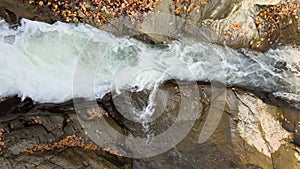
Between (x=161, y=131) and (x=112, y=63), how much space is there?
1.45m

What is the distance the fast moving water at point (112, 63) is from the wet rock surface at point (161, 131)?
221 mm

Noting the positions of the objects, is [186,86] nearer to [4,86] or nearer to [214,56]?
[214,56]

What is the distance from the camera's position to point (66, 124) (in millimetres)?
5367

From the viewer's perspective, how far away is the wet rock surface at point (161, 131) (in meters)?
4.98

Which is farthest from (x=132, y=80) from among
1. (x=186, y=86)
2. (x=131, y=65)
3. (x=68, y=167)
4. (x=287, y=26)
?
(x=287, y=26)

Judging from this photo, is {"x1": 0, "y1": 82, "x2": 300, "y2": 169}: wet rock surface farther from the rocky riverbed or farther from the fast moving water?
the fast moving water

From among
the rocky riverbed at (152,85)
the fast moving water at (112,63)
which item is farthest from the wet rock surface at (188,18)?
the fast moving water at (112,63)

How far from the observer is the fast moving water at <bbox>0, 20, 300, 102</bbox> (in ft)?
16.3

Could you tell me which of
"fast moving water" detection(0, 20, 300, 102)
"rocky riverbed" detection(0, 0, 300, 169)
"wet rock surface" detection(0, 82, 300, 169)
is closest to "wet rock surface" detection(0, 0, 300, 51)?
"rocky riverbed" detection(0, 0, 300, 169)

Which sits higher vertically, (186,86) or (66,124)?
(186,86)

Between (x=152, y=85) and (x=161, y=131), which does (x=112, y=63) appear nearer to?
(x=152, y=85)

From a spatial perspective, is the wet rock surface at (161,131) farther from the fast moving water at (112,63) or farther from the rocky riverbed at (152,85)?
the fast moving water at (112,63)

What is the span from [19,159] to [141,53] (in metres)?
2.65

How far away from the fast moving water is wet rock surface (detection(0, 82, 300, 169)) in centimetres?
22
